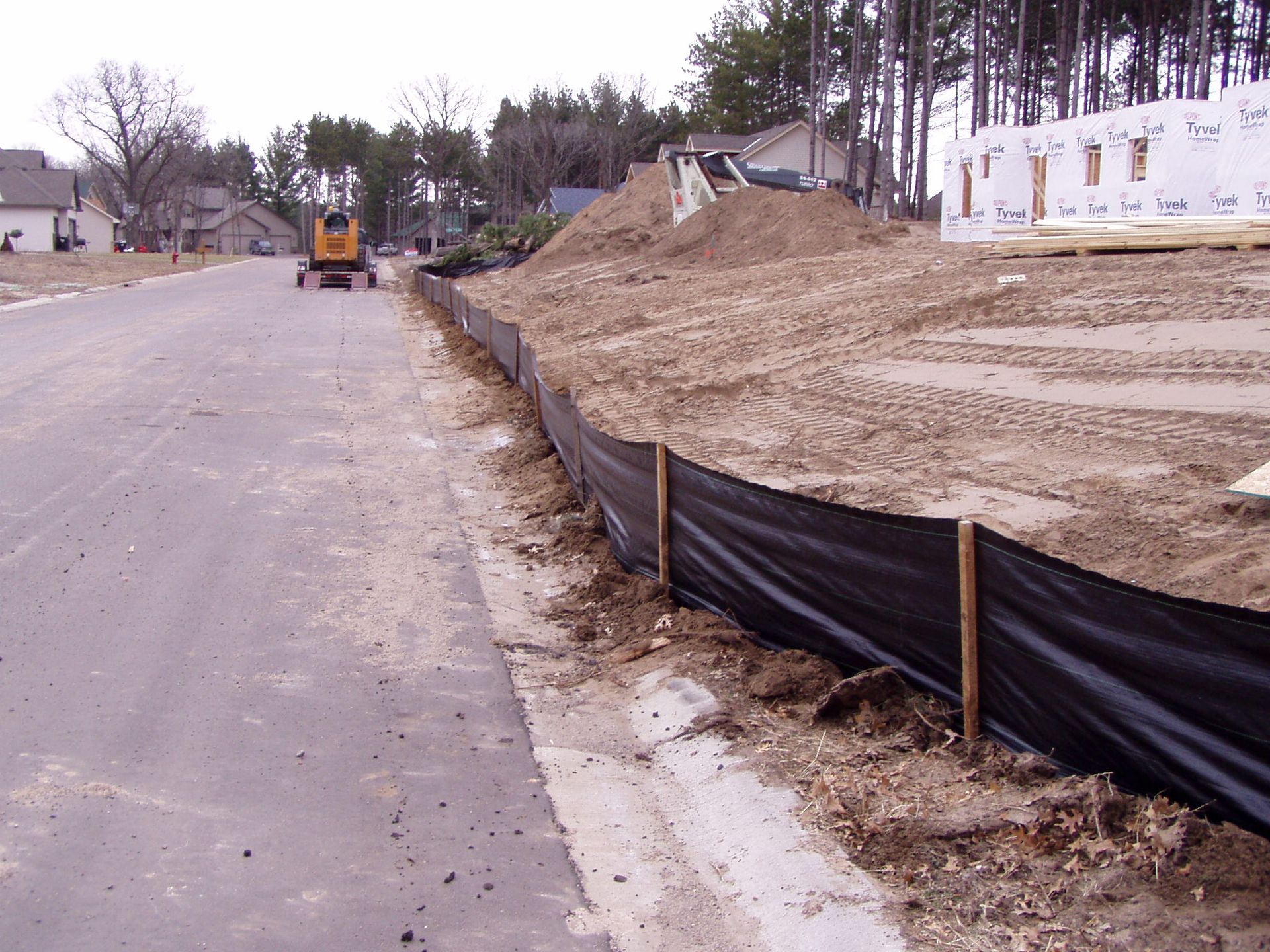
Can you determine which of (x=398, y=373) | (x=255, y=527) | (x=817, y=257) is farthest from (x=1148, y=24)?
(x=255, y=527)

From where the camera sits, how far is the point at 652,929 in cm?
431

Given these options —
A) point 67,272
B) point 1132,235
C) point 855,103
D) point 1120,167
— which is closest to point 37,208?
point 67,272

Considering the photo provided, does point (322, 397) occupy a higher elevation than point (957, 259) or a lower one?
lower

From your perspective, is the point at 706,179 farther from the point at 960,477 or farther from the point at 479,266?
the point at 960,477

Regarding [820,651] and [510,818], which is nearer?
[510,818]

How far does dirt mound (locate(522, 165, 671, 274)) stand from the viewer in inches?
1390

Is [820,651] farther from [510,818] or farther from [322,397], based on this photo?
[322,397]

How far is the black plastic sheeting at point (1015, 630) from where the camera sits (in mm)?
3906

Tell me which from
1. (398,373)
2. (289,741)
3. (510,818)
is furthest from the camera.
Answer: (398,373)

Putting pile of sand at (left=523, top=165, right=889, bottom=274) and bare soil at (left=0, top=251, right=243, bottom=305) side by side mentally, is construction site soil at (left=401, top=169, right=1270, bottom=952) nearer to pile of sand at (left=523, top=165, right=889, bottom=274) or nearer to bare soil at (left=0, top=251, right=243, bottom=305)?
pile of sand at (left=523, top=165, right=889, bottom=274)

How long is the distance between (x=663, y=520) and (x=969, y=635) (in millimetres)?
3052

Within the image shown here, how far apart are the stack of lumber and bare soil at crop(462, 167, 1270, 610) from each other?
0.36 m

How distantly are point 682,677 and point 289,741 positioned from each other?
2224 millimetres

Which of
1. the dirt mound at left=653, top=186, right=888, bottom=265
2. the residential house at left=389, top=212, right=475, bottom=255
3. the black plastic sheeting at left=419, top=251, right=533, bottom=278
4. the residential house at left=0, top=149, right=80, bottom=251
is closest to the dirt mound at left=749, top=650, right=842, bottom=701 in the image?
the dirt mound at left=653, top=186, right=888, bottom=265
